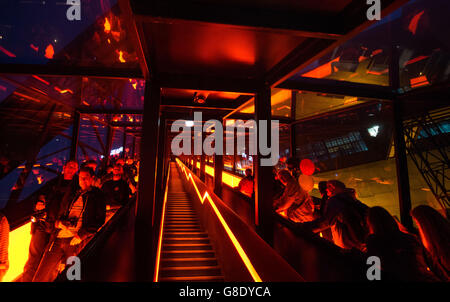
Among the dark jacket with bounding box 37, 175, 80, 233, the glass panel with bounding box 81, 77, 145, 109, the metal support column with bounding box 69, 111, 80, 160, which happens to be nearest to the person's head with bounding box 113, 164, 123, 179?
the dark jacket with bounding box 37, 175, 80, 233

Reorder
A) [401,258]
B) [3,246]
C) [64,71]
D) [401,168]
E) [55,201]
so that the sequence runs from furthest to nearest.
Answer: [401,168] < [64,71] < [55,201] < [3,246] < [401,258]

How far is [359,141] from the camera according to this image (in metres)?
15.3

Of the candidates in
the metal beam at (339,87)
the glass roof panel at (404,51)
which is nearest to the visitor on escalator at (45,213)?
the metal beam at (339,87)

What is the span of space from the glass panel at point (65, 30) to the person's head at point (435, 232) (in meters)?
6.49

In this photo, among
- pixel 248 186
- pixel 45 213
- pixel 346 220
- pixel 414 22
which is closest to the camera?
pixel 346 220

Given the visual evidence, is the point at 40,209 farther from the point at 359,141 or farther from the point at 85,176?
the point at 359,141

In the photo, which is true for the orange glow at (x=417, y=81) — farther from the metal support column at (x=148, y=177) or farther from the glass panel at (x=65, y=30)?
the glass panel at (x=65, y=30)

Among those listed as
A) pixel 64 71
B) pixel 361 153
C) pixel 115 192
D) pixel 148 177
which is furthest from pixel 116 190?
pixel 361 153

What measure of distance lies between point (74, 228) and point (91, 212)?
0.34 metres

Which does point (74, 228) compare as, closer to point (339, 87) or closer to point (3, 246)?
point (3, 246)

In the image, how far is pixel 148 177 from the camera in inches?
111

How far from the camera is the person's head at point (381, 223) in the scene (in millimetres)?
1795

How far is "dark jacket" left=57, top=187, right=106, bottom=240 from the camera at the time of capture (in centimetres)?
241

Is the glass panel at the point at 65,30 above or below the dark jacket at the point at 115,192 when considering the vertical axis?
above
